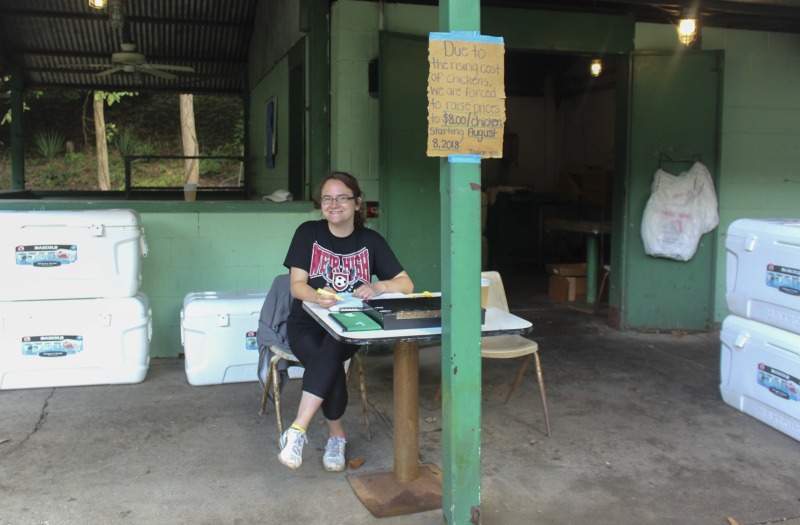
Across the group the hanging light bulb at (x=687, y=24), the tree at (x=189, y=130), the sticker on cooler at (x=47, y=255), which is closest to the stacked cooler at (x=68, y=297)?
the sticker on cooler at (x=47, y=255)

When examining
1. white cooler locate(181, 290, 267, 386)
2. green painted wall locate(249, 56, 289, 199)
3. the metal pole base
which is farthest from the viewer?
green painted wall locate(249, 56, 289, 199)

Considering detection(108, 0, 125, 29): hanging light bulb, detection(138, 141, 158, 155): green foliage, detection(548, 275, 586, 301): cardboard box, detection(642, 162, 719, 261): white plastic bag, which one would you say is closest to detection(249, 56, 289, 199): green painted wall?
detection(108, 0, 125, 29): hanging light bulb

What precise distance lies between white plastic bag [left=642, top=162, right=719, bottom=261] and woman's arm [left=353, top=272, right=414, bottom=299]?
10.2 feet

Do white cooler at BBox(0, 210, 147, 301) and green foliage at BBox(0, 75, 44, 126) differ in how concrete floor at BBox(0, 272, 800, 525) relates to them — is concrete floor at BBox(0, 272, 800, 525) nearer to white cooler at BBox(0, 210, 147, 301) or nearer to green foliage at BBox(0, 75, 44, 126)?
white cooler at BBox(0, 210, 147, 301)

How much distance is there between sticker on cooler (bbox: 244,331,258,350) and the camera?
4543mm

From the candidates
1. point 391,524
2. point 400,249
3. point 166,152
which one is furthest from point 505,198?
point 166,152

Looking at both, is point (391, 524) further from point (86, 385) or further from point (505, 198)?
point (505, 198)

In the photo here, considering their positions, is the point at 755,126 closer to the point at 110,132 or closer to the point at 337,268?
the point at 337,268

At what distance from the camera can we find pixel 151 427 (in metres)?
3.81

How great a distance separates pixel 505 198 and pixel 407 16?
573cm

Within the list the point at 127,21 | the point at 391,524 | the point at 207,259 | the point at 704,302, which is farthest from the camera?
the point at 127,21

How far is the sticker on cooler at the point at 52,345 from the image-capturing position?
436cm

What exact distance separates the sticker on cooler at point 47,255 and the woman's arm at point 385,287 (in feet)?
6.69

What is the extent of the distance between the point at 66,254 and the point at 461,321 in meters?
2.84
